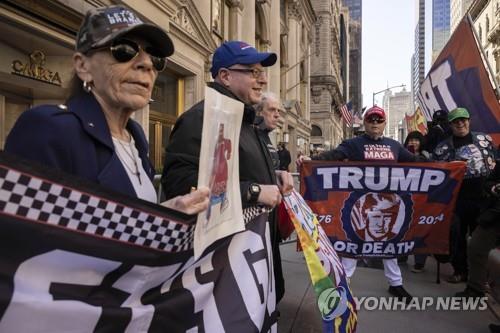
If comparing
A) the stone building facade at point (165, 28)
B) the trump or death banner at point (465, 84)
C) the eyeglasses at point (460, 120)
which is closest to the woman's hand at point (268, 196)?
the stone building facade at point (165, 28)

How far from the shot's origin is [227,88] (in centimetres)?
270

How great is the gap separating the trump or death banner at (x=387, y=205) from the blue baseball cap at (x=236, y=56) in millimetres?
2355

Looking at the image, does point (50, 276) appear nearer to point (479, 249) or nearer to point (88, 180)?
point (88, 180)

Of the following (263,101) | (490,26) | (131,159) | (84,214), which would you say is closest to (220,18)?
(263,101)

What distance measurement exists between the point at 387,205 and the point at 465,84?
2287mm

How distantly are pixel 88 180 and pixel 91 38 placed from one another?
563 millimetres

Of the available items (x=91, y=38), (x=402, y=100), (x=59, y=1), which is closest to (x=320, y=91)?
(x=59, y=1)

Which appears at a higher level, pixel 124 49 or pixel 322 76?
pixel 322 76

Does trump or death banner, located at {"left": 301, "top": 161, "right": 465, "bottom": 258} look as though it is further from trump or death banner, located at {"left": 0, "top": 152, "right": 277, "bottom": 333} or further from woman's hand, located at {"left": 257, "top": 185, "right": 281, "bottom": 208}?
trump or death banner, located at {"left": 0, "top": 152, "right": 277, "bottom": 333}

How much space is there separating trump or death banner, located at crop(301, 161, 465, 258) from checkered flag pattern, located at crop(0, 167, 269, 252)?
331 centimetres

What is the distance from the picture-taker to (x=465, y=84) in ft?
18.7

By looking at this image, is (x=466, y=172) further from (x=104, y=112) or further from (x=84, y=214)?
(x=84, y=214)

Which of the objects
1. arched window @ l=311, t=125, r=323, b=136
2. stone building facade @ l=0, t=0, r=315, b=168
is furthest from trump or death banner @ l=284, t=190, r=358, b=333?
arched window @ l=311, t=125, r=323, b=136

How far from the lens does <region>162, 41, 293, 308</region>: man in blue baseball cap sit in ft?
7.19
